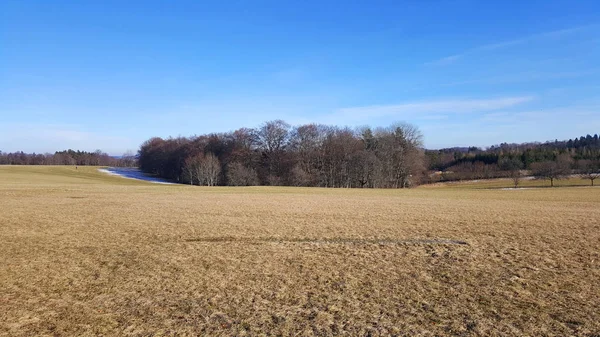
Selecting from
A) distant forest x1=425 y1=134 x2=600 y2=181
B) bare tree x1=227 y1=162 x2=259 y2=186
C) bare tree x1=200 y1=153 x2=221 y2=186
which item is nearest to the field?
bare tree x1=227 y1=162 x2=259 y2=186

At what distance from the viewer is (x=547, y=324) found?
6.43 m

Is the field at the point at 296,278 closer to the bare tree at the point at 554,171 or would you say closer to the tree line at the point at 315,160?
the tree line at the point at 315,160

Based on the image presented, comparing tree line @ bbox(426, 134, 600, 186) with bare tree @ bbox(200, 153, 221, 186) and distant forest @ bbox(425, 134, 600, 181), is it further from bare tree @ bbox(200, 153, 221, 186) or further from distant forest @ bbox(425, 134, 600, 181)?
bare tree @ bbox(200, 153, 221, 186)

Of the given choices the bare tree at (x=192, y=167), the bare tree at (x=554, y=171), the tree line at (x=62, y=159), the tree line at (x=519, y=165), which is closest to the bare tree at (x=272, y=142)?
the bare tree at (x=192, y=167)

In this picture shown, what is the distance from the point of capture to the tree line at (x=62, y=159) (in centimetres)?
16300

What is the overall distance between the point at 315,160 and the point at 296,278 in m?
70.7

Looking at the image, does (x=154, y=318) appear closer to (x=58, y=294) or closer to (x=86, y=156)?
(x=58, y=294)

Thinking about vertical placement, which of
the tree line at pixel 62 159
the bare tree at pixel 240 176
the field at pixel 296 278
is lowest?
the field at pixel 296 278

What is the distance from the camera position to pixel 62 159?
561 feet

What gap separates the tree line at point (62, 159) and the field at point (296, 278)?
179889 mm

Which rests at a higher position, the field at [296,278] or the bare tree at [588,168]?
the bare tree at [588,168]

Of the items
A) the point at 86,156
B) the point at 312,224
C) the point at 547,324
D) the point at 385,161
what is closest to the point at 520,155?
the point at 385,161

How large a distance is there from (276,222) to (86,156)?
658 feet

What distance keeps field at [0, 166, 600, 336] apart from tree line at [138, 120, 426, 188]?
55730mm
